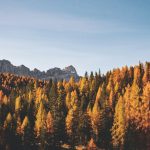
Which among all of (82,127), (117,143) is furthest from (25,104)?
(117,143)

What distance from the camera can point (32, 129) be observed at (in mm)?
135125

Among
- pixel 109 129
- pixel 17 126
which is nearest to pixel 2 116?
pixel 17 126

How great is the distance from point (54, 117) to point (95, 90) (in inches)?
2446

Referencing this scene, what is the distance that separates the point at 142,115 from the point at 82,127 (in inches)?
969

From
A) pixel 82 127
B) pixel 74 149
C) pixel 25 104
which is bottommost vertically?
pixel 74 149

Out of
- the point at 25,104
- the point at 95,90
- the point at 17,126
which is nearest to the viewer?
the point at 17,126

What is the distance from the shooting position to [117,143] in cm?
12325

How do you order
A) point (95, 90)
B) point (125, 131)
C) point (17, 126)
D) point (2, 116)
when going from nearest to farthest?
point (125, 131) < point (17, 126) < point (2, 116) < point (95, 90)

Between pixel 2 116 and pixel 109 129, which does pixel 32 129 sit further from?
pixel 109 129

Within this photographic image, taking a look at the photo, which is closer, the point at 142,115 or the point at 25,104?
the point at 142,115

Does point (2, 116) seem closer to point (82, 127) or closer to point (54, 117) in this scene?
point (54, 117)

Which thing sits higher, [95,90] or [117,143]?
[95,90]

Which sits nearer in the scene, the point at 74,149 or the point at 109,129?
the point at 74,149

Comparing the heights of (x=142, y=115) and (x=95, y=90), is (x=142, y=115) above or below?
below
